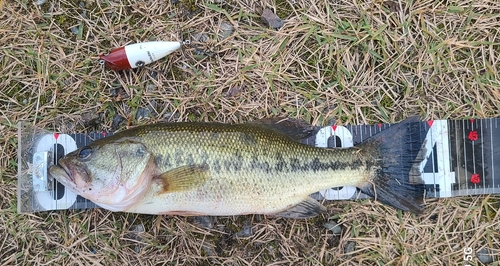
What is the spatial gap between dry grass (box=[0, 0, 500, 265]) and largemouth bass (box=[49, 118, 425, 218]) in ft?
1.28

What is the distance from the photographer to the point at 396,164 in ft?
11.6

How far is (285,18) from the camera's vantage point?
156 inches

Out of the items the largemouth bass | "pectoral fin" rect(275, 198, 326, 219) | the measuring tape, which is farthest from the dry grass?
the largemouth bass

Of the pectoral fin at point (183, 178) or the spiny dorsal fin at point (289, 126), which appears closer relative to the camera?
the pectoral fin at point (183, 178)

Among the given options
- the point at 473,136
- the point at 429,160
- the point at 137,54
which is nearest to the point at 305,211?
the point at 429,160

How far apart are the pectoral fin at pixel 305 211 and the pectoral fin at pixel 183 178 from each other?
0.80 m

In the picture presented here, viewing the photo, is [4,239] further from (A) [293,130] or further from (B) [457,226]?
(B) [457,226]

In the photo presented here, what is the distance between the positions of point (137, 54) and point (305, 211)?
2.18 meters

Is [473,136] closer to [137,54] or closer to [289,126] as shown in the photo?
[289,126]

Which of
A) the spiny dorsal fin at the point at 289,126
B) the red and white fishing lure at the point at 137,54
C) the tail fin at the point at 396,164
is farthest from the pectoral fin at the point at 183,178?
the tail fin at the point at 396,164

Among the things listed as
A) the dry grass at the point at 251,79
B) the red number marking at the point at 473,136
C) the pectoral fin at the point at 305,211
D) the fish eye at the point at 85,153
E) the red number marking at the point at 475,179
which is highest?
the dry grass at the point at 251,79

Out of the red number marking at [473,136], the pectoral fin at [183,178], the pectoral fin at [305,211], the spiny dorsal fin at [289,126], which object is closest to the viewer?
the pectoral fin at [183,178]

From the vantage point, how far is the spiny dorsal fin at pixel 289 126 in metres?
3.62

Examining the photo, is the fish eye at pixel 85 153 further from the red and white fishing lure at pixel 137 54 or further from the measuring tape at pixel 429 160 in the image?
the red and white fishing lure at pixel 137 54
